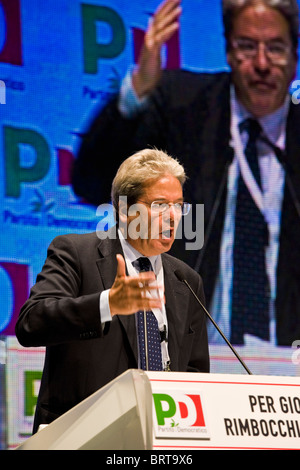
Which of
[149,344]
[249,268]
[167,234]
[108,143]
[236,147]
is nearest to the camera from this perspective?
[149,344]

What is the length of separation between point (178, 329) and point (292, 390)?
64 cm

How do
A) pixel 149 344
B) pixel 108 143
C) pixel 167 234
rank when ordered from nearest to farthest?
pixel 149 344 < pixel 167 234 < pixel 108 143

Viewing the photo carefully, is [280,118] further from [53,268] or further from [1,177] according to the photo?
[53,268]

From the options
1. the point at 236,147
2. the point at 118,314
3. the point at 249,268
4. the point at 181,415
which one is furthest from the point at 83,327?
the point at 236,147

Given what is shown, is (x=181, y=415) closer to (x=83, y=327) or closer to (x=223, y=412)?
(x=223, y=412)

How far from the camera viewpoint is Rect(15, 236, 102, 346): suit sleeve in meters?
1.95

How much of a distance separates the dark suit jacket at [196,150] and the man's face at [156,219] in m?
1.60

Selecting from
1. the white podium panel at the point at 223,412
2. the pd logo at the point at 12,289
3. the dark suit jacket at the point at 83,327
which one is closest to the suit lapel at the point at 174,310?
the dark suit jacket at the point at 83,327

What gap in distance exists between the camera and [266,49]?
15.0ft

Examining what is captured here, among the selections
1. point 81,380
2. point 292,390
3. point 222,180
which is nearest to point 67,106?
point 222,180

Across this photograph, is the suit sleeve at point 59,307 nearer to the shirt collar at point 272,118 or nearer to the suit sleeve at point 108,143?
the suit sleeve at point 108,143

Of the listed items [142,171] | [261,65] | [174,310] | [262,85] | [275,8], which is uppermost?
[275,8]

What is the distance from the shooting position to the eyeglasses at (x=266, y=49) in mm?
4516

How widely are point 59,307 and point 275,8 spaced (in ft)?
10.7
